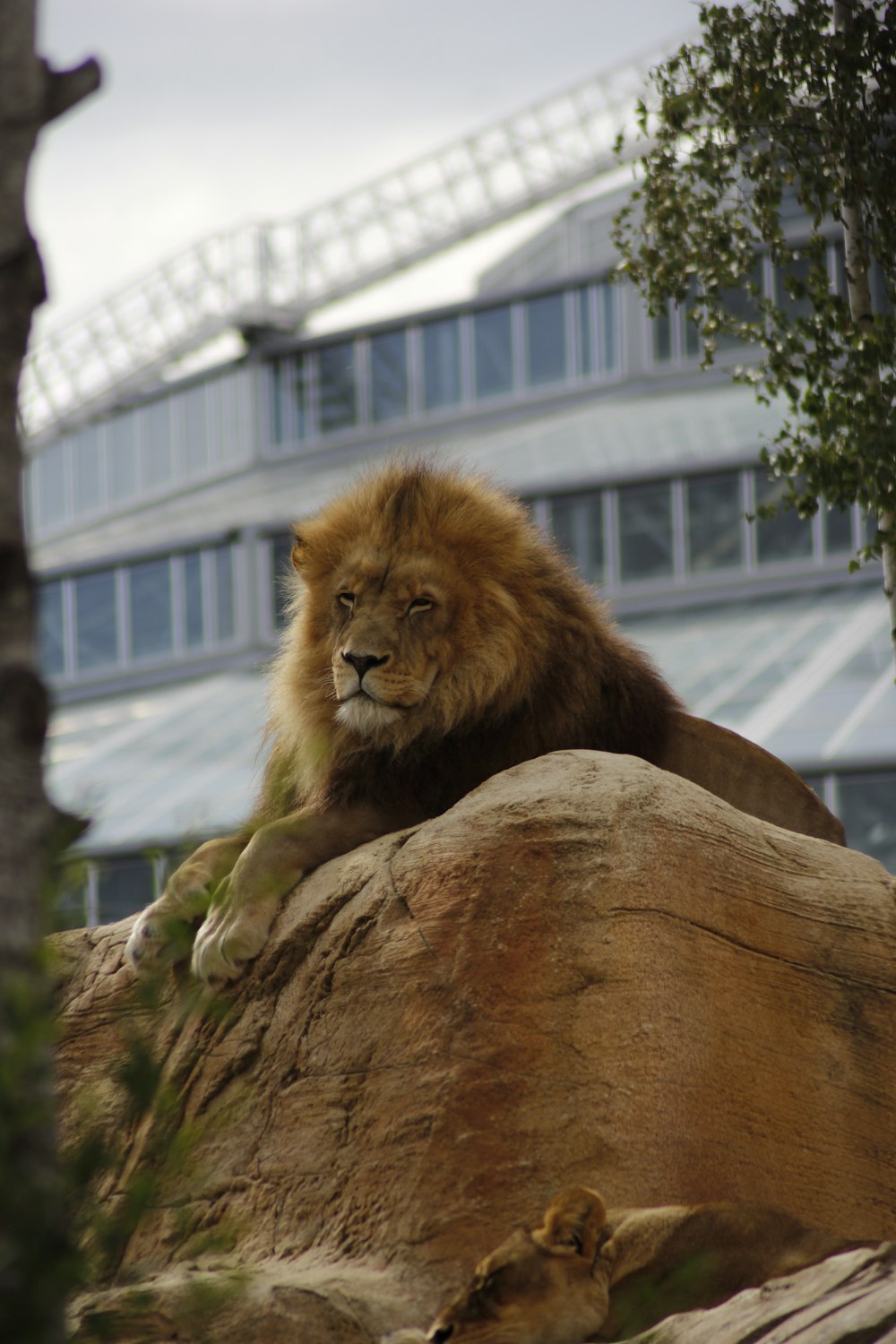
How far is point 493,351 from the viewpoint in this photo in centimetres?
3556

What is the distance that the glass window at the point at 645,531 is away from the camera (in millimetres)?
26250

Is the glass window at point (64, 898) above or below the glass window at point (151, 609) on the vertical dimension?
above

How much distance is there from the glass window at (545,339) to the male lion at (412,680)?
2848 cm

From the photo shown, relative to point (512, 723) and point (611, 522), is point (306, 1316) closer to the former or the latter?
point (512, 723)

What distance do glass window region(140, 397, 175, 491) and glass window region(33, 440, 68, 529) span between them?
→ 2.25 meters

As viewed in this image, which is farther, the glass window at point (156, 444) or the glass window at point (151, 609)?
the glass window at point (156, 444)

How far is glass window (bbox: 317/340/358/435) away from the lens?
36.2 metres

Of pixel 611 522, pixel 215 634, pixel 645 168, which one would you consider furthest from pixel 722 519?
pixel 645 168

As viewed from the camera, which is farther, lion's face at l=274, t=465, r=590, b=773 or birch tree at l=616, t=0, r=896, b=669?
birch tree at l=616, t=0, r=896, b=669

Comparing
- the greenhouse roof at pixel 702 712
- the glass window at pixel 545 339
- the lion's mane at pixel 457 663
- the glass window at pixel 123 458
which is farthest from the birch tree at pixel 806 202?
the glass window at pixel 123 458

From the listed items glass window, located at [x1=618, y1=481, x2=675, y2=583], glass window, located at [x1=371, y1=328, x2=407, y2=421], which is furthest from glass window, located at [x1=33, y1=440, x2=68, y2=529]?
glass window, located at [x1=618, y1=481, x2=675, y2=583]

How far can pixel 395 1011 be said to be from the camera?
543cm

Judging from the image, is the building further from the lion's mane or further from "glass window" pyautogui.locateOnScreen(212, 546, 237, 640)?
the lion's mane

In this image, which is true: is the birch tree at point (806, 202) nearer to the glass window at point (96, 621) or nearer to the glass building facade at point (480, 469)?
the glass building facade at point (480, 469)
